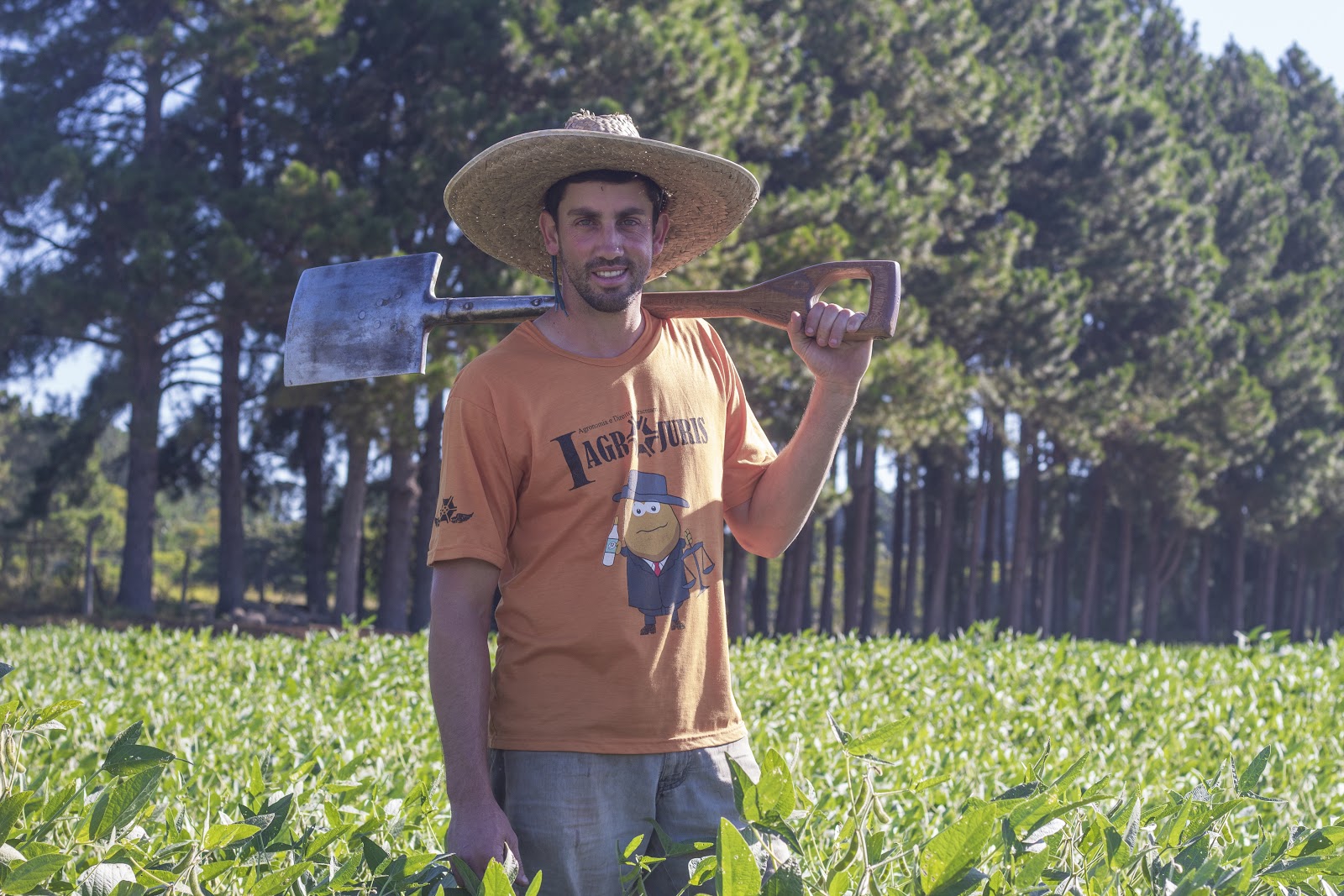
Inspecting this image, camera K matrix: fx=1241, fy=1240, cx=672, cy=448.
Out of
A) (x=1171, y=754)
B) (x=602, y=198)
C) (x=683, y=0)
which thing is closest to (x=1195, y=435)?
(x=683, y=0)

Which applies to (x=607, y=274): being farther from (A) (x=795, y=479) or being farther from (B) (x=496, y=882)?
(B) (x=496, y=882)

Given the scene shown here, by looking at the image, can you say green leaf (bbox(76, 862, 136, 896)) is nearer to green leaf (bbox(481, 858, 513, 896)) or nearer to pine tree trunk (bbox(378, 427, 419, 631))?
green leaf (bbox(481, 858, 513, 896))

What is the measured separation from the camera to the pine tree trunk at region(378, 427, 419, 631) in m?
19.8

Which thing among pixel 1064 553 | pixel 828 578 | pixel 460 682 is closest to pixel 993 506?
pixel 828 578

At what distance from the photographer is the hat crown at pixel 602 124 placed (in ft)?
7.95

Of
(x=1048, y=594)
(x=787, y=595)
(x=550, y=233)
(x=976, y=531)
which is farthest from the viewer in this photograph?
(x=1048, y=594)

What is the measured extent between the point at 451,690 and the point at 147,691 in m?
3.53

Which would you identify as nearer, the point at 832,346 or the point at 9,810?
the point at 9,810

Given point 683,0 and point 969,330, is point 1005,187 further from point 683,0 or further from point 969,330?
point 683,0

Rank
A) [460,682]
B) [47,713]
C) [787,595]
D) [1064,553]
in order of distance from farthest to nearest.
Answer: [1064,553] < [787,595] < [460,682] < [47,713]

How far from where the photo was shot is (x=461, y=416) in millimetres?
2242

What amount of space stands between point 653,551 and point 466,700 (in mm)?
428

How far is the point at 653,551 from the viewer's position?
2.29 meters

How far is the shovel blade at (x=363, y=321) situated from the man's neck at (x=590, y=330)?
316 mm
